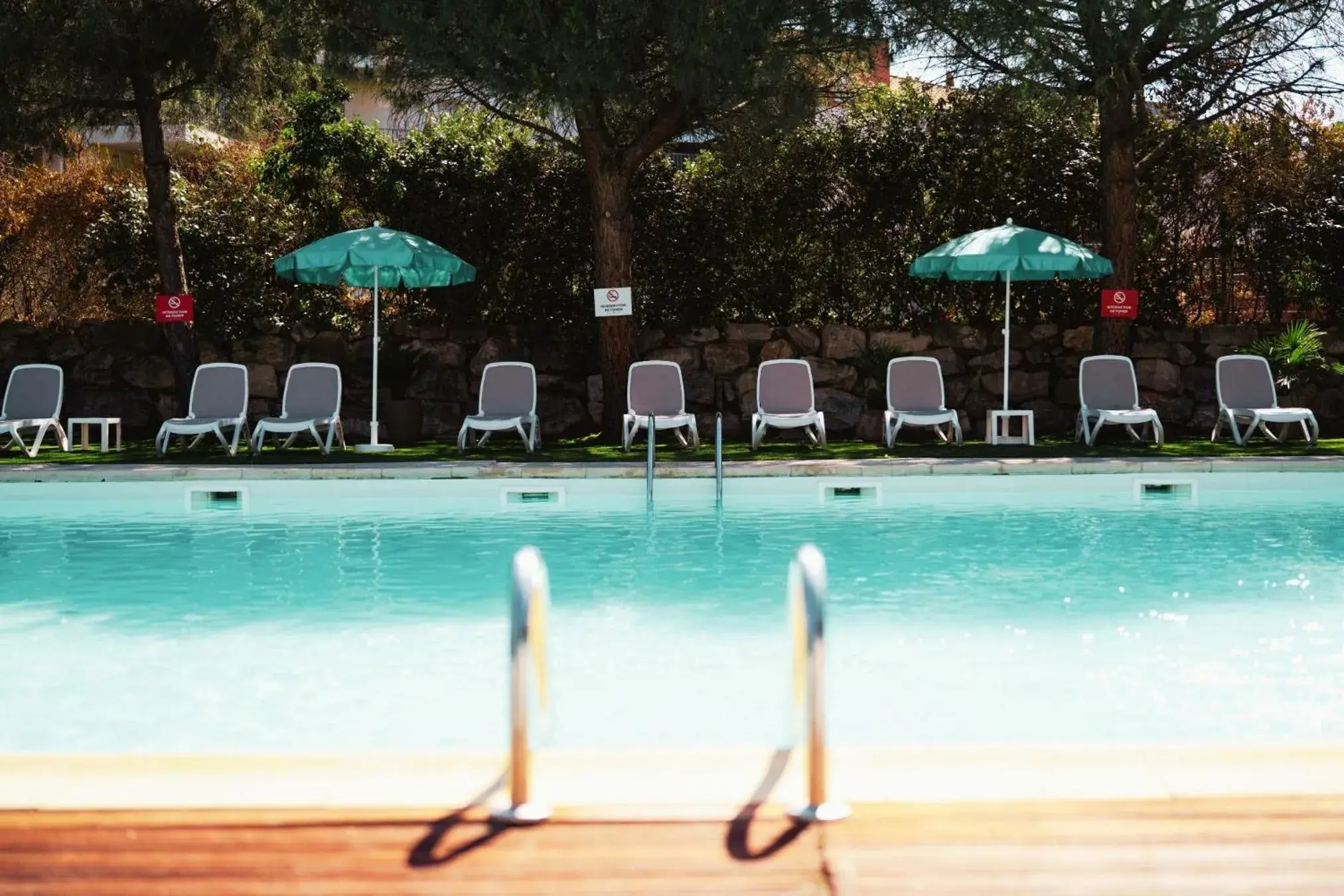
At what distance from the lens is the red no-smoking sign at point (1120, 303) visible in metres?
13.5

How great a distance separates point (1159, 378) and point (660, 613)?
973 centimetres

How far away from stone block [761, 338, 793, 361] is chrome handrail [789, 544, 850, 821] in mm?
11711

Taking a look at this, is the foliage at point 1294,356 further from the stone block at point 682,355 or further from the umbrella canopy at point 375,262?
the umbrella canopy at point 375,262

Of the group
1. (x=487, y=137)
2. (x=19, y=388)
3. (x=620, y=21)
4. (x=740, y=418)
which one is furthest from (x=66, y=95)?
(x=740, y=418)

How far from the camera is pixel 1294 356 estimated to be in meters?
13.7

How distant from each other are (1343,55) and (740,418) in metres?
6.35

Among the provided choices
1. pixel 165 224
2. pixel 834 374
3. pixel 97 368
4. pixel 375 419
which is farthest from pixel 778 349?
pixel 97 368

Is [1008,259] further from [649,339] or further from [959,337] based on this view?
[649,339]

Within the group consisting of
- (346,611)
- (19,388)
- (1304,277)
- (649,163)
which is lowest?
(346,611)

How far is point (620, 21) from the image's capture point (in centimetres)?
1155

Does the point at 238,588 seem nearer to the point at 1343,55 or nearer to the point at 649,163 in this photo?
the point at 649,163

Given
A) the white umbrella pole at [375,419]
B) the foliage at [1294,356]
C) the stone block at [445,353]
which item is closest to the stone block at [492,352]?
the stone block at [445,353]

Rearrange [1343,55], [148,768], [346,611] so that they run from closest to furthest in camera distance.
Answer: [148,768] < [346,611] < [1343,55]

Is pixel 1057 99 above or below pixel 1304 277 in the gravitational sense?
above
